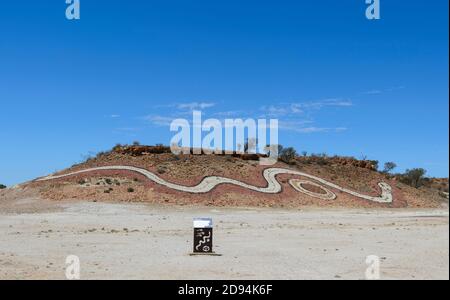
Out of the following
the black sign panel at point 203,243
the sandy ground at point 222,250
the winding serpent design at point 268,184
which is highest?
the winding serpent design at point 268,184

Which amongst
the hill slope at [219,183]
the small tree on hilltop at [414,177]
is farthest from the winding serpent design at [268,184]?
the small tree on hilltop at [414,177]

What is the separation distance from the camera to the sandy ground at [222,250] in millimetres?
12391

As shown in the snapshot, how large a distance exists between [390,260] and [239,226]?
40.7 feet

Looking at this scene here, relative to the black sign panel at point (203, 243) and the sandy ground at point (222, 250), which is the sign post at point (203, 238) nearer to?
the black sign panel at point (203, 243)

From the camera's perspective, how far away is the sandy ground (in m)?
12.4

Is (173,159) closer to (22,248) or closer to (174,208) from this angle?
(174,208)

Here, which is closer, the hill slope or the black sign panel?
the black sign panel

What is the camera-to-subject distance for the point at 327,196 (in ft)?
158

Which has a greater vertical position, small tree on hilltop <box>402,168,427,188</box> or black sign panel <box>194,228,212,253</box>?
small tree on hilltop <box>402,168,427,188</box>

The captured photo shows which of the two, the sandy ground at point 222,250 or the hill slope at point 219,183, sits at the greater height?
the hill slope at point 219,183

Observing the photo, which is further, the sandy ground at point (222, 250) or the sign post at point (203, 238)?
the sign post at point (203, 238)

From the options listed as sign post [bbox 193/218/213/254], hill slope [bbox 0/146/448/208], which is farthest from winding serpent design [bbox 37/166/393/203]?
sign post [bbox 193/218/213/254]

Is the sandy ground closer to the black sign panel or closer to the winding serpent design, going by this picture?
the black sign panel

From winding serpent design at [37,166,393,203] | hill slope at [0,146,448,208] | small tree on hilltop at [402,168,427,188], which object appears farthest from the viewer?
small tree on hilltop at [402,168,427,188]
